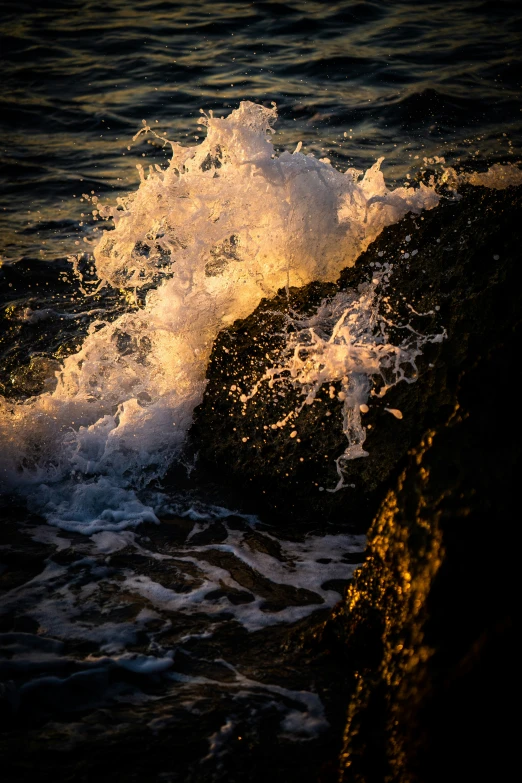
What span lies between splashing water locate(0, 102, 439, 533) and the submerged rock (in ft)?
0.46

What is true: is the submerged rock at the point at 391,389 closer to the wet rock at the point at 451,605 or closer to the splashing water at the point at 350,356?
the splashing water at the point at 350,356

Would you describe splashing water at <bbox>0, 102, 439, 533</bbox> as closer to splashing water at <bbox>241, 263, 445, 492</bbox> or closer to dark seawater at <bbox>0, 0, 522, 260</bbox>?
splashing water at <bbox>241, 263, 445, 492</bbox>

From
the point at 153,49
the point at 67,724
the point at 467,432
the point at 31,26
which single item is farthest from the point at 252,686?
the point at 31,26

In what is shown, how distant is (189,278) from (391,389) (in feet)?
5.23

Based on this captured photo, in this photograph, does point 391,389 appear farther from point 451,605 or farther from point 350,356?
point 451,605

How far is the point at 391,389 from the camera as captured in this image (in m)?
3.41

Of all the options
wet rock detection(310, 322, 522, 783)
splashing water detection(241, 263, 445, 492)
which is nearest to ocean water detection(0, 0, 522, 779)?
splashing water detection(241, 263, 445, 492)

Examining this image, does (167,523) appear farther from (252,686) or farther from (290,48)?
(290,48)

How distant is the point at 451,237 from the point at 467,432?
1774 mm

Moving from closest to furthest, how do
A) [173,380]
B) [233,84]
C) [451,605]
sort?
[451,605] → [173,380] → [233,84]

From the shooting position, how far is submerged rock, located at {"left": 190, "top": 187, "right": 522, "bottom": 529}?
3295mm

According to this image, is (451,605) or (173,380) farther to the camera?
(173,380)

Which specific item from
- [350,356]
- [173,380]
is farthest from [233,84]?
[350,356]

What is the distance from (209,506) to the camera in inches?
150
